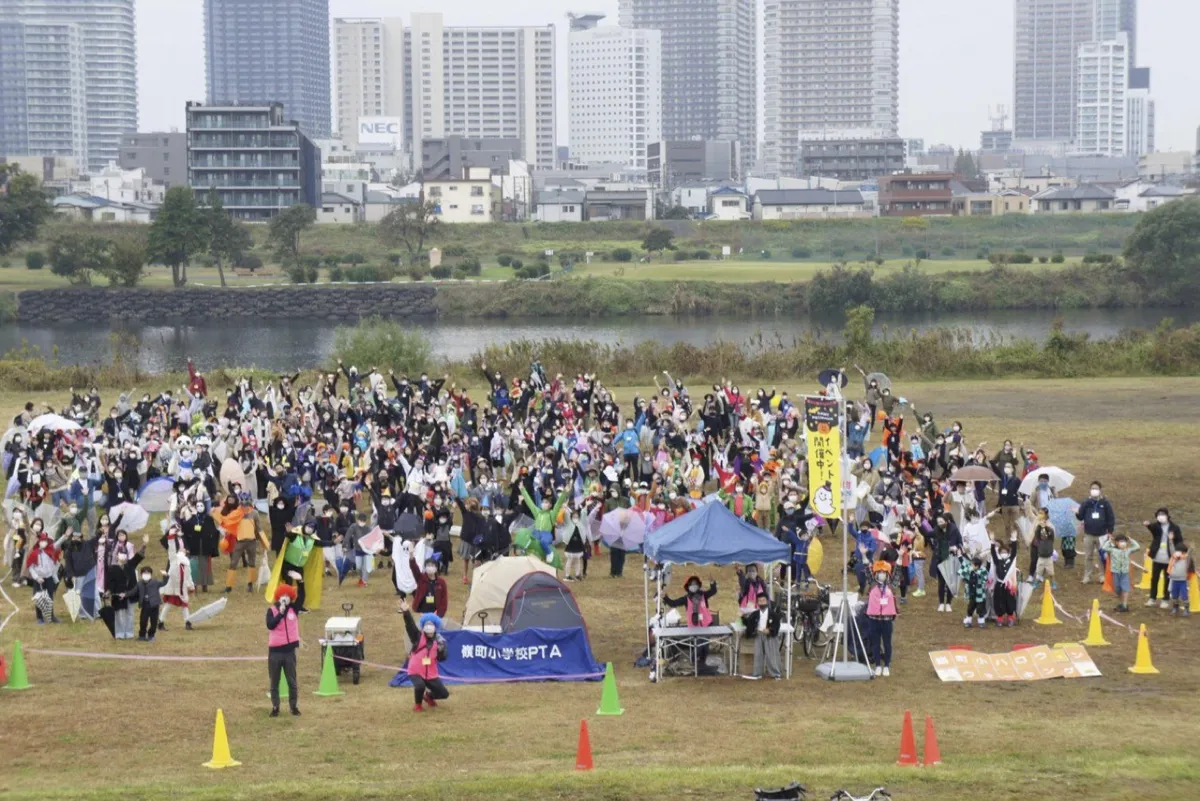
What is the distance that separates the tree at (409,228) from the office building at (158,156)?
189 ft

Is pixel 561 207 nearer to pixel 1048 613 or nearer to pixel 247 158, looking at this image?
pixel 247 158

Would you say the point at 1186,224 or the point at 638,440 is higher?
the point at 1186,224

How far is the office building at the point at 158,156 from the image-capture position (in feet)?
497

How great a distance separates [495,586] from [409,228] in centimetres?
8553

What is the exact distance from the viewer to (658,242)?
99.5 meters

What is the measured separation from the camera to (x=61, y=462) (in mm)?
23312

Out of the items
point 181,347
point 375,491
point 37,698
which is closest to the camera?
point 37,698

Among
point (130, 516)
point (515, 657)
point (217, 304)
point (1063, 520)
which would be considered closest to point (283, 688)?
point (515, 657)

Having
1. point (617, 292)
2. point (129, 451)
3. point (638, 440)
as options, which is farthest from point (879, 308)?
point (129, 451)

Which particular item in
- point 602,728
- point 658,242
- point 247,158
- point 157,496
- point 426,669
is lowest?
point 602,728

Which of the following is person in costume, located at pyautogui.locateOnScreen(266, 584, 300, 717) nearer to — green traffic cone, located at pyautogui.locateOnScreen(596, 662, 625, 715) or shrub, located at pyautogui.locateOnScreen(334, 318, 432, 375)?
green traffic cone, located at pyautogui.locateOnScreen(596, 662, 625, 715)

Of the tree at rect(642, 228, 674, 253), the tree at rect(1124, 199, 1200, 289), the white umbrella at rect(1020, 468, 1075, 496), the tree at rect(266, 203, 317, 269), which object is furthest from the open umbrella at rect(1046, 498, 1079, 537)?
the tree at rect(642, 228, 674, 253)

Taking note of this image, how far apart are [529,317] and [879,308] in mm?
17683

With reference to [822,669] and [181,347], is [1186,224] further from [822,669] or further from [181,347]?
[822,669]
